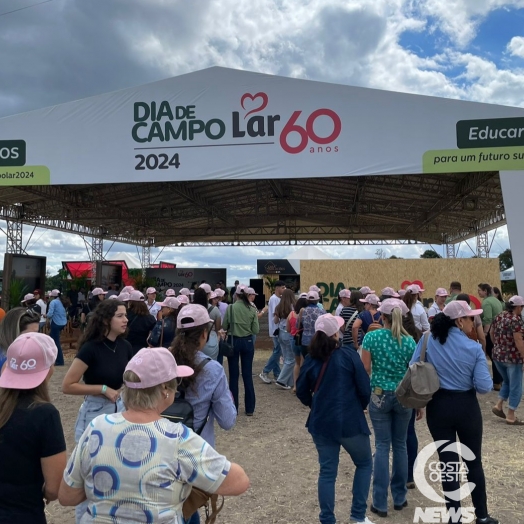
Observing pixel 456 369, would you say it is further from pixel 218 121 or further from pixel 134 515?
pixel 218 121

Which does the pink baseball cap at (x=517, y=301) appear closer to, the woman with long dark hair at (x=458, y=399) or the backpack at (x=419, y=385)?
the woman with long dark hair at (x=458, y=399)

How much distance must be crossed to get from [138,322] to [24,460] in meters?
3.49

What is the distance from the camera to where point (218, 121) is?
366 inches

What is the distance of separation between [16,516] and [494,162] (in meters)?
8.94

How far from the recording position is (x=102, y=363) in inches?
115

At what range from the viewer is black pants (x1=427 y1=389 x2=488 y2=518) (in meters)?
2.93

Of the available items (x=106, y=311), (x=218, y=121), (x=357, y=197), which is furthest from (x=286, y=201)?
(x=106, y=311)

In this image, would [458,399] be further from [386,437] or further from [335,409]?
[335,409]

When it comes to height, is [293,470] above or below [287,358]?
below

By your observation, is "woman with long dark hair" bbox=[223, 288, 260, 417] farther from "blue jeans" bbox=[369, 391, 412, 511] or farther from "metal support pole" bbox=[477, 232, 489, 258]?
"metal support pole" bbox=[477, 232, 489, 258]

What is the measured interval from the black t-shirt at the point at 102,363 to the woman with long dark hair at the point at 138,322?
1.98 m

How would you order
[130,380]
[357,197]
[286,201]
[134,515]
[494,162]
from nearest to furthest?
[134,515] < [130,380] < [494,162] < [357,197] < [286,201]

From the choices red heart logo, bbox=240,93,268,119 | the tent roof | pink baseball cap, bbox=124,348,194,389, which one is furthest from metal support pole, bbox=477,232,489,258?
pink baseball cap, bbox=124,348,194,389

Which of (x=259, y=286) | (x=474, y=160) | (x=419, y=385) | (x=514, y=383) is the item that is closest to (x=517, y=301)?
(x=514, y=383)
